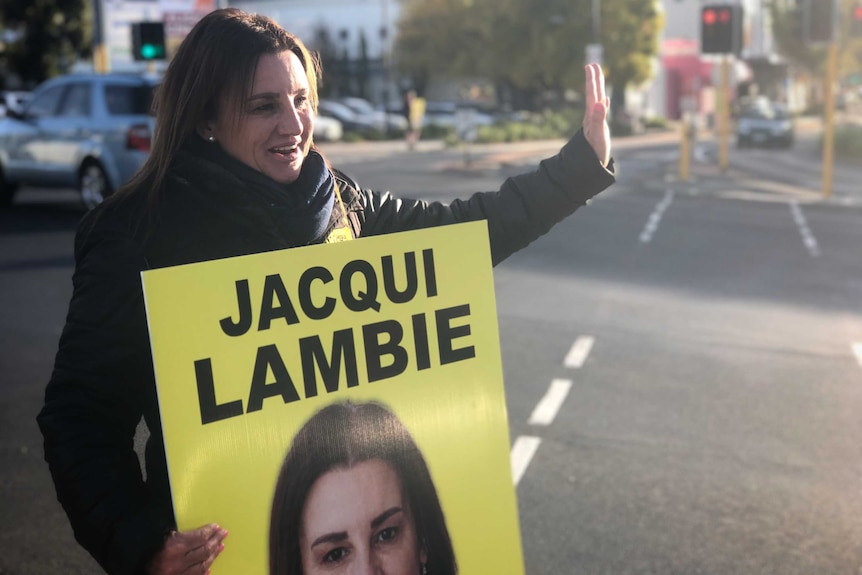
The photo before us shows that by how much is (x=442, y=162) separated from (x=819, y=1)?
40.4 feet

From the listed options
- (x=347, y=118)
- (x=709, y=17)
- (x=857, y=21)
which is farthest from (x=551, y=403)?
(x=347, y=118)

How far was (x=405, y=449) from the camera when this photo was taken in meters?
2.13

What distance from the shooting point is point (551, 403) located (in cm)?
664

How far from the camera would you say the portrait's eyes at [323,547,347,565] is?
79.7 inches

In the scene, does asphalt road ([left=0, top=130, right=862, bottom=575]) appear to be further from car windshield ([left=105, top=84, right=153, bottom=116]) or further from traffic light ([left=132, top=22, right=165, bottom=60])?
traffic light ([left=132, top=22, right=165, bottom=60])

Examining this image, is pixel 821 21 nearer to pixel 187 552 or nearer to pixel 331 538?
pixel 331 538

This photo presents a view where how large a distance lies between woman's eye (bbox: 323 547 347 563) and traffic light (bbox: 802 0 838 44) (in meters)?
19.5

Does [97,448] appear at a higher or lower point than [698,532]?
higher

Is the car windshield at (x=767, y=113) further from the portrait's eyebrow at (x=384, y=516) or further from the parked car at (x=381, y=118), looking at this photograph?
the portrait's eyebrow at (x=384, y=516)

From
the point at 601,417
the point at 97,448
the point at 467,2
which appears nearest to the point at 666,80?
the point at 467,2

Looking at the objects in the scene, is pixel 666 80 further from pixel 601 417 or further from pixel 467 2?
pixel 601 417

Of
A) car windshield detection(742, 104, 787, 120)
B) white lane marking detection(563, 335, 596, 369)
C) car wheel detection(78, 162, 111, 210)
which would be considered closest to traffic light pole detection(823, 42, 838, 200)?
car wheel detection(78, 162, 111, 210)

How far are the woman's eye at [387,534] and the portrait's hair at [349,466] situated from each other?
5 centimetres

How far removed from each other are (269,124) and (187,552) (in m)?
0.79
